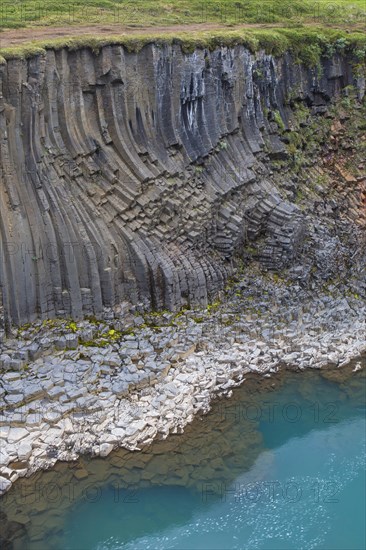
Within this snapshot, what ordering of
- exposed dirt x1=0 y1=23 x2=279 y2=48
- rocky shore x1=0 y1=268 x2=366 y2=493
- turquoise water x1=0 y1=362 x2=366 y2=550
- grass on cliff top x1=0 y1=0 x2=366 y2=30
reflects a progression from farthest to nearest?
grass on cliff top x1=0 y1=0 x2=366 y2=30 → exposed dirt x1=0 y1=23 x2=279 y2=48 → rocky shore x1=0 y1=268 x2=366 y2=493 → turquoise water x1=0 y1=362 x2=366 y2=550

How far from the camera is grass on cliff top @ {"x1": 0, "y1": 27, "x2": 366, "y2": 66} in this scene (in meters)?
16.7

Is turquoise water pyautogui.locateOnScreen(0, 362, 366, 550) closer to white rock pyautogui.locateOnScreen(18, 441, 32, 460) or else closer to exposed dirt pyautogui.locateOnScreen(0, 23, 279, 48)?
white rock pyautogui.locateOnScreen(18, 441, 32, 460)

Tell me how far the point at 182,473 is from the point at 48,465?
10.4 ft

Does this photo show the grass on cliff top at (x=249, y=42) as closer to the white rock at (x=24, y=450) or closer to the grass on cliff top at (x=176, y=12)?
the grass on cliff top at (x=176, y=12)

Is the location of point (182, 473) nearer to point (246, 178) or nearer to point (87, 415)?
point (87, 415)

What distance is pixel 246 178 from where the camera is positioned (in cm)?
2102

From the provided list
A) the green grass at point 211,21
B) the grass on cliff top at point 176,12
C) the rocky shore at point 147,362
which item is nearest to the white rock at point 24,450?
the rocky shore at point 147,362

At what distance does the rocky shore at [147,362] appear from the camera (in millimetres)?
15211

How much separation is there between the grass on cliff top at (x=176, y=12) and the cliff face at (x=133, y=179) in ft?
11.0

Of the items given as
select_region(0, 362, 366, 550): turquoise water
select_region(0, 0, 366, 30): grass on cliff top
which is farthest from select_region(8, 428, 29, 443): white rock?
select_region(0, 0, 366, 30): grass on cliff top

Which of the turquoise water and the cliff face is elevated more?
the cliff face

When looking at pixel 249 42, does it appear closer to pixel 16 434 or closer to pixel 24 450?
pixel 16 434

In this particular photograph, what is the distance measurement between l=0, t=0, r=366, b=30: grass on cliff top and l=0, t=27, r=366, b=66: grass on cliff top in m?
1.89

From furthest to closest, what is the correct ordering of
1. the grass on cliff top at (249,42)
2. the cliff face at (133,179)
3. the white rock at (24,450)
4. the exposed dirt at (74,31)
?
the exposed dirt at (74,31) < the grass on cliff top at (249,42) < the cliff face at (133,179) < the white rock at (24,450)
